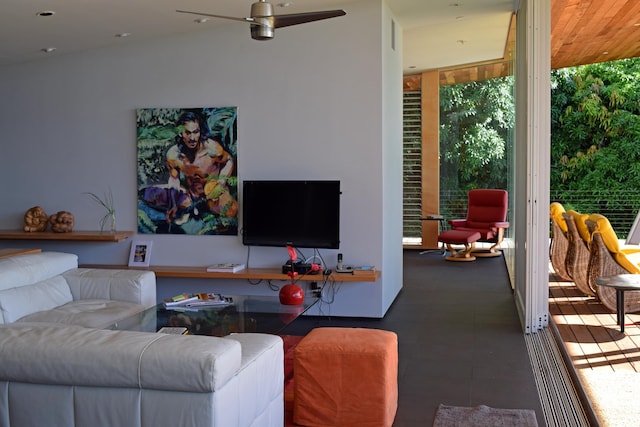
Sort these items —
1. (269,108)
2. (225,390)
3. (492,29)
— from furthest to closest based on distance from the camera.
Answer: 1. (492,29)
2. (269,108)
3. (225,390)

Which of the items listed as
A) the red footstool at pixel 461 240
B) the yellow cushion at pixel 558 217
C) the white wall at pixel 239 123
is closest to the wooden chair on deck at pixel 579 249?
the yellow cushion at pixel 558 217

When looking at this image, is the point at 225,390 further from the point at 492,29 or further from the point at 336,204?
the point at 492,29

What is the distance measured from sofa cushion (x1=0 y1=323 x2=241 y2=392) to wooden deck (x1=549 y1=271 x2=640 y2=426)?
2.37 meters

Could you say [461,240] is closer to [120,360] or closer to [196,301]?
[196,301]

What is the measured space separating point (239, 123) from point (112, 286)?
83.2 inches

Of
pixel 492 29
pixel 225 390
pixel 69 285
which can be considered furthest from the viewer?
pixel 492 29

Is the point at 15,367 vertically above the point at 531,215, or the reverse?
the point at 531,215

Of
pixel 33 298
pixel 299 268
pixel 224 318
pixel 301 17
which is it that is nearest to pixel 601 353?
pixel 299 268

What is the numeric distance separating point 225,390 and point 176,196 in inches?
187

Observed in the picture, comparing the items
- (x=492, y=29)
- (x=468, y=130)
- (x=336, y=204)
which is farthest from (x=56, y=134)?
(x=468, y=130)

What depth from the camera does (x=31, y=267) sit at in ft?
18.7

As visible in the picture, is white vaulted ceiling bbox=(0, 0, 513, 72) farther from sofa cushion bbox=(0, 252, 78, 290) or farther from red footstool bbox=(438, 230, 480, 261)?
red footstool bbox=(438, 230, 480, 261)

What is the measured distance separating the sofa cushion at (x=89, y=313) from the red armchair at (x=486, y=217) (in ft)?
23.7

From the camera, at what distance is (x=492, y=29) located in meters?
9.77
